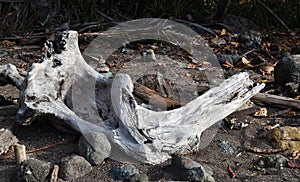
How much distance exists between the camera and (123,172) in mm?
2775

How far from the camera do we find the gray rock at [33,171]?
2.64m

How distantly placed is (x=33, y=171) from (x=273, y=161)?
1.33m

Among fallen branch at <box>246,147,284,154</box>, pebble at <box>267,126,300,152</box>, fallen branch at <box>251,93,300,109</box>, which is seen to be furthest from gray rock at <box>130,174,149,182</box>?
fallen branch at <box>251,93,300,109</box>

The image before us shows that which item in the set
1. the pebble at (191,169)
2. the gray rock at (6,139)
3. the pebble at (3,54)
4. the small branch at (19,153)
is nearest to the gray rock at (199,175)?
the pebble at (191,169)

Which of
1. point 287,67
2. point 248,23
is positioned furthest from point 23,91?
point 248,23

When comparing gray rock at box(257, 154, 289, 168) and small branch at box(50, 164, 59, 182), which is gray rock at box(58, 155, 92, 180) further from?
gray rock at box(257, 154, 289, 168)

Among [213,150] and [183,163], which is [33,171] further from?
[213,150]

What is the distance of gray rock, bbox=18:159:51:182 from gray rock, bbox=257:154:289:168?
120 cm

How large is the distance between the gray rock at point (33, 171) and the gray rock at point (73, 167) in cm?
8

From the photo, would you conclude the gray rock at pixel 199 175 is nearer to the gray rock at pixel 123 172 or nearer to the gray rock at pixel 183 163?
the gray rock at pixel 183 163

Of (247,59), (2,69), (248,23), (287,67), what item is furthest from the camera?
(248,23)

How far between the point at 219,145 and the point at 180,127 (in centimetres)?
32

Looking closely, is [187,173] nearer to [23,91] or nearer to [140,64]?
[23,91]

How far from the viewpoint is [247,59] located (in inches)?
196
